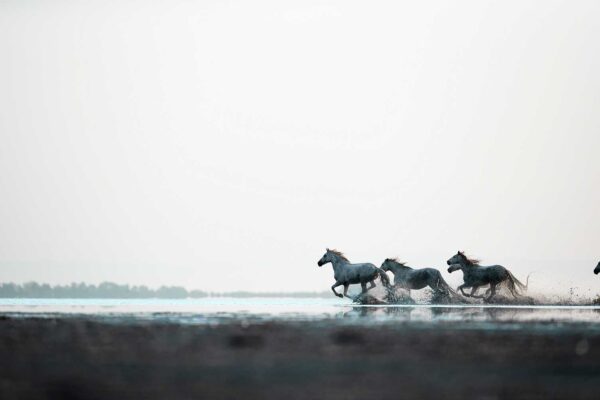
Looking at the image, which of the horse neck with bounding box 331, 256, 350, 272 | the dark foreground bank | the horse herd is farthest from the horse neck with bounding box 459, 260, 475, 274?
the dark foreground bank

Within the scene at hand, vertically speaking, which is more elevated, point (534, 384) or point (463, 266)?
point (463, 266)

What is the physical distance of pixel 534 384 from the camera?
34.3 feet

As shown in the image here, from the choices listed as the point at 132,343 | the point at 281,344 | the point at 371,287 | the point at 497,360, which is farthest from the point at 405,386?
the point at 371,287

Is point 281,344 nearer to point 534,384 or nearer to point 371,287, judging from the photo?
point 534,384

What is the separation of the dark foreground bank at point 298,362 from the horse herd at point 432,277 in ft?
63.5

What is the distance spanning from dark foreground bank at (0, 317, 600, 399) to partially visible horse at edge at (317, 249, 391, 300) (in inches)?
756

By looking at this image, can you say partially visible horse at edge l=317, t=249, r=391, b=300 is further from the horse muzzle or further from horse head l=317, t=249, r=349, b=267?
the horse muzzle

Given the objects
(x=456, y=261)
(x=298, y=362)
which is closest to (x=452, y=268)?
(x=456, y=261)

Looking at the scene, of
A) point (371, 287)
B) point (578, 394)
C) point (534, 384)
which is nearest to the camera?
point (578, 394)

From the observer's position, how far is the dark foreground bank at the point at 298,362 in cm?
1004

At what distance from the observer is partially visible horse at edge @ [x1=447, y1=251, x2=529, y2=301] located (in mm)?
37656

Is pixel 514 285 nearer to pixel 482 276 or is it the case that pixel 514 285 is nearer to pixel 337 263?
pixel 482 276

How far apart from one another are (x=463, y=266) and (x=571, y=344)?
944 inches

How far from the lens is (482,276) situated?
124 feet
